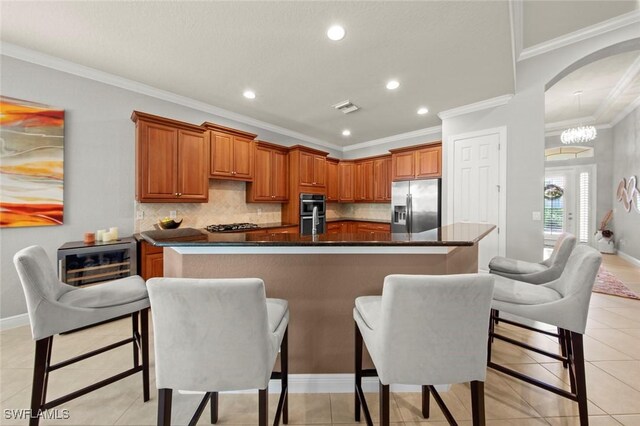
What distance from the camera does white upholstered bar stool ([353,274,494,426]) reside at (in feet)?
3.21

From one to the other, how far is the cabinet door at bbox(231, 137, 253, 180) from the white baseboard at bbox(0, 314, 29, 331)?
9.19 ft

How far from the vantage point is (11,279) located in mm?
2586

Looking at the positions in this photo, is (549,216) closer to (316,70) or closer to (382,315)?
(316,70)

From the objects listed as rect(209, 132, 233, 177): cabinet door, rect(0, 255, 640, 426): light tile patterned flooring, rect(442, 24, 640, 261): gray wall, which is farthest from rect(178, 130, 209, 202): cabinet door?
rect(442, 24, 640, 261): gray wall

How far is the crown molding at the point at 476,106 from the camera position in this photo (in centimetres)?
342

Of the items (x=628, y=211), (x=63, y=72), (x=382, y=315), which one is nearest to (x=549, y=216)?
(x=628, y=211)

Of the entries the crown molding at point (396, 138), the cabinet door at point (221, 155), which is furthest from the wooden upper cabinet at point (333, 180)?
the cabinet door at point (221, 155)

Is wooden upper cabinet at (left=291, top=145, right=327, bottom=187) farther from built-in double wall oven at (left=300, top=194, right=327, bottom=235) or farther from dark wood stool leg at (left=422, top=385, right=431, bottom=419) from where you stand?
dark wood stool leg at (left=422, top=385, right=431, bottom=419)

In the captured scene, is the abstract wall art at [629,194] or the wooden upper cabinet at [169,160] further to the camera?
the abstract wall art at [629,194]

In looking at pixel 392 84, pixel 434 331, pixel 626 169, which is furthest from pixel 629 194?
pixel 434 331

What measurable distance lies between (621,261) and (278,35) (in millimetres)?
7896

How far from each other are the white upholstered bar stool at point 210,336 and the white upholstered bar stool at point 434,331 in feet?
1.67

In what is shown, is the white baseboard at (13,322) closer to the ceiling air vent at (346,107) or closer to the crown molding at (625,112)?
the ceiling air vent at (346,107)

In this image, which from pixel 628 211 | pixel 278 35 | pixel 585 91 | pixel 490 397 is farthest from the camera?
pixel 628 211
